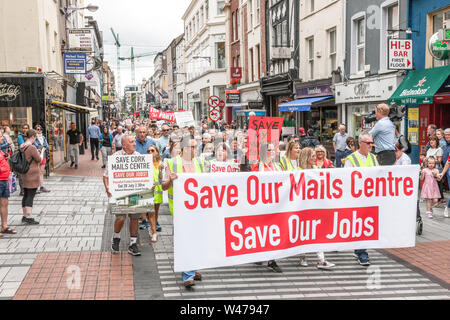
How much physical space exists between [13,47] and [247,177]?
1494 centimetres

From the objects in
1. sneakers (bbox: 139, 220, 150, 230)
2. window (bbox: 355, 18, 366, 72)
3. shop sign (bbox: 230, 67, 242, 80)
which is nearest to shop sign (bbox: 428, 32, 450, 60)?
window (bbox: 355, 18, 366, 72)

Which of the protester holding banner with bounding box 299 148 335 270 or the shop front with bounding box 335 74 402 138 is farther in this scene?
the shop front with bounding box 335 74 402 138

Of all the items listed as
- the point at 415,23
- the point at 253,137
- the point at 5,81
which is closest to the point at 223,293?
the point at 253,137

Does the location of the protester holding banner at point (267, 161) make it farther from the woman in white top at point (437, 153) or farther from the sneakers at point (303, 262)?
the woman in white top at point (437, 153)

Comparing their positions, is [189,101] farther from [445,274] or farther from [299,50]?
[445,274]

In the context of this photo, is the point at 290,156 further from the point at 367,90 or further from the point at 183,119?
the point at 367,90

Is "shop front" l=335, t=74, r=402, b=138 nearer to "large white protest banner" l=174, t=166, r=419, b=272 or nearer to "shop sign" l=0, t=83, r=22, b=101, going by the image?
"large white protest banner" l=174, t=166, r=419, b=272

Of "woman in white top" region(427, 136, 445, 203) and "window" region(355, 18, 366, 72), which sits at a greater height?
Answer: "window" region(355, 18, 366, 72)

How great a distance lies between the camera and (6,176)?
26.8ft

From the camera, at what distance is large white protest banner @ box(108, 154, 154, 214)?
6855 mm

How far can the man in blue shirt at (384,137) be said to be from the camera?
7.99m

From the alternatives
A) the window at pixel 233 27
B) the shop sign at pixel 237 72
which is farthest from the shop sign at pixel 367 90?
the window at pixel 233 27

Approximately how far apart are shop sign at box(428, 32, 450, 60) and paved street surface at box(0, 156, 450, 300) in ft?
18.8
